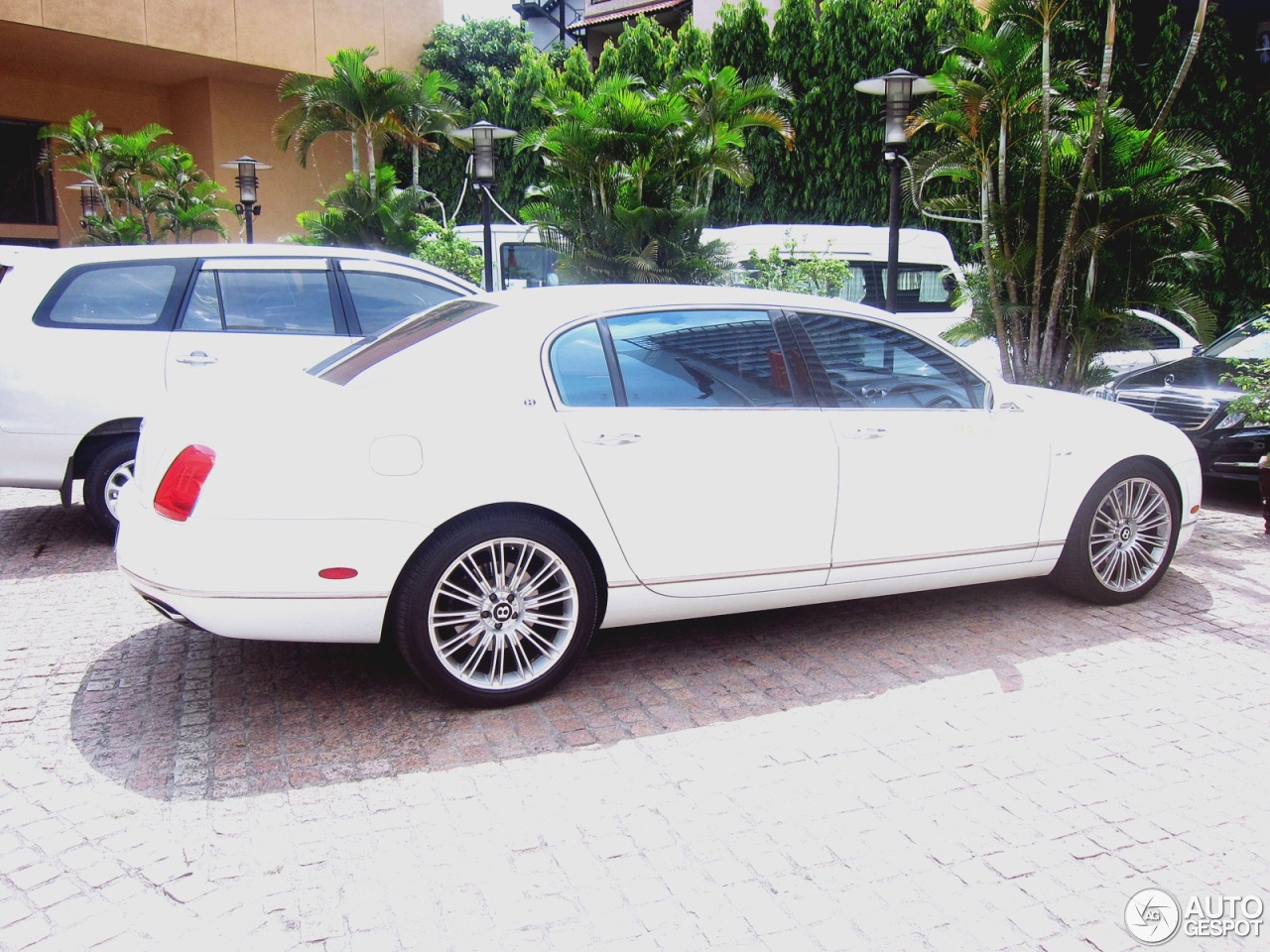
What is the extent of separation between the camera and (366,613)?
393 centimetres

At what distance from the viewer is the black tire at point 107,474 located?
6578 millimetres

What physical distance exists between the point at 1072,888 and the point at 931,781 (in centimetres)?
67

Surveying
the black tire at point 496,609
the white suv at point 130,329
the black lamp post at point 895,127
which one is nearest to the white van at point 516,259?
the black lamp post at point 895,127

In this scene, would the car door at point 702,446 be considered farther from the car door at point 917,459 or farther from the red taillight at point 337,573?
the red taillight at point 337,573

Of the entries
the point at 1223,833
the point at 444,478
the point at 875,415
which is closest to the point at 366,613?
the point at 444,478

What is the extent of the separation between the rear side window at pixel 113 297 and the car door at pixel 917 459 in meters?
4.24

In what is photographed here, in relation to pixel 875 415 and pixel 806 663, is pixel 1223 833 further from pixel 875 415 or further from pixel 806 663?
pixel 875 415

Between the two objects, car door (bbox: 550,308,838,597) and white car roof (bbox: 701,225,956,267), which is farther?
white car roof (bbox: 701,225,956,267)

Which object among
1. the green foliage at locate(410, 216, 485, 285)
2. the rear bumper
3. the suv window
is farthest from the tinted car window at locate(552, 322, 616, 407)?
the green foliage at locate(410, 216, 485, 285)

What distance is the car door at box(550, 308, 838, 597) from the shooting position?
4277 millimetres

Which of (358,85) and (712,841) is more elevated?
(358,85)

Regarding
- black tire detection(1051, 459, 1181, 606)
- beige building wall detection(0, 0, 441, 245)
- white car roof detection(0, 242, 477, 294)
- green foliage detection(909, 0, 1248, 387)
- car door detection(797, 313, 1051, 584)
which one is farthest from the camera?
beige building wall detection(0, 0, 441, 245)
